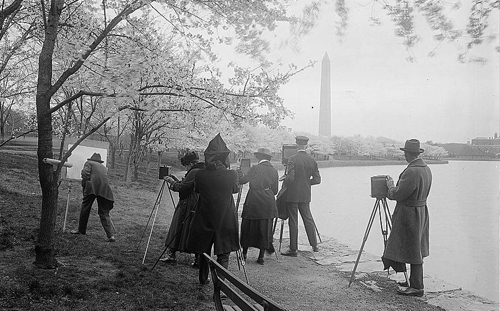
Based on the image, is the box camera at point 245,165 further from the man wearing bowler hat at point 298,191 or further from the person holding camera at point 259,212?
the man wearing bowler hat at point 298,191

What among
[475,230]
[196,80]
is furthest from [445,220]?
[196,80]

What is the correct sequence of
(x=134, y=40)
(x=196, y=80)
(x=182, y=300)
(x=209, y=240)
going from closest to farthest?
(x=182, y=300), (x=209, y=240), (x=134, y=40), (x=196, y=80)

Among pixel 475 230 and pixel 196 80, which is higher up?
pixel 196 80

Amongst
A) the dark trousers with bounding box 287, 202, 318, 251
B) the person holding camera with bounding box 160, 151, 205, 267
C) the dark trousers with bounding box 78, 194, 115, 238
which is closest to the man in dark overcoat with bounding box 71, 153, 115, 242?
the dark trousers with bounding box 78, 194, 115, 238

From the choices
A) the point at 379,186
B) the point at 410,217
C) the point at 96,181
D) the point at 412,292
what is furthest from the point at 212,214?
the point at 96,181

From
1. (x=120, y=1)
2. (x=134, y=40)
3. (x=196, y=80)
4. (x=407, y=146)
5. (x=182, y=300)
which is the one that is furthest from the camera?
(x=196, y=80)

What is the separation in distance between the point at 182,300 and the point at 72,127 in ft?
54.9

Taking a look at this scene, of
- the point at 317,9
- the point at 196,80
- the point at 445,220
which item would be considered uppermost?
the point at 317,9

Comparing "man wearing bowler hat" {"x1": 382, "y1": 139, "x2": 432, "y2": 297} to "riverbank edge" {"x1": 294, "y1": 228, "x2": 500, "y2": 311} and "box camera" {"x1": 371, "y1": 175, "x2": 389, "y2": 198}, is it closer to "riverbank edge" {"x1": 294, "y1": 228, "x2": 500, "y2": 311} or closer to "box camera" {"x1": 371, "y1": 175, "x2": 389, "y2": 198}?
"box camera" {"x1": 371, "y1": 175, "x2": 389, "y2": 198}

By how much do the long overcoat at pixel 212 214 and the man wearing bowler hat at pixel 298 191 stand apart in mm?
2718

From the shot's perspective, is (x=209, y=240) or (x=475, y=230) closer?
(x=209, y=240)

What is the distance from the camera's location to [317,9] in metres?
6.23

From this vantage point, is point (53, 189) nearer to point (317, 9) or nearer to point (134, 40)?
point (134, 40)

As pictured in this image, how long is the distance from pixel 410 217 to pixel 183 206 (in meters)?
3.21
